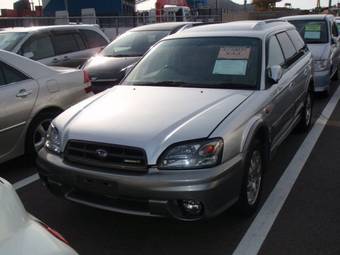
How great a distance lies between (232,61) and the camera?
15.5ft

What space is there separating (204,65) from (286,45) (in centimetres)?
159

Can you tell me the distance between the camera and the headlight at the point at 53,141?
395 centimetres

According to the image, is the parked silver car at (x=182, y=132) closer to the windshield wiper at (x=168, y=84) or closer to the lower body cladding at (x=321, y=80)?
the windshield wiper at (x=168, y=84)

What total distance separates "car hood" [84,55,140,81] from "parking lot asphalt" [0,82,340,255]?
13.5ft

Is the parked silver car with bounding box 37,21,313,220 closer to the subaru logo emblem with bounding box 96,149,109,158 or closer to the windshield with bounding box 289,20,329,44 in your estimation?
the subaru logo emblem with bounding box 96,149,109,158

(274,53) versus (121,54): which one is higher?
(274,53)

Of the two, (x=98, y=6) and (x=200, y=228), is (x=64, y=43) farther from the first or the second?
(x=98, y=6)

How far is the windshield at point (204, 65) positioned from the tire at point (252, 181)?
693 millimetres

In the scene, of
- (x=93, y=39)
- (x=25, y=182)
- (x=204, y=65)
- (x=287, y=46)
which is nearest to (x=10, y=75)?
(x=25, y=182)

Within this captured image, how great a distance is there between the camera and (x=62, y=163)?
380cm

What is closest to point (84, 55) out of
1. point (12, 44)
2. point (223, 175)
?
point (12, 44)

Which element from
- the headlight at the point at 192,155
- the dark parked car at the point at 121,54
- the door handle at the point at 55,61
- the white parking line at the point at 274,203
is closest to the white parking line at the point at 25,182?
the headlight at the point at 192,155

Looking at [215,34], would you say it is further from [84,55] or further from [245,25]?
[84,55]

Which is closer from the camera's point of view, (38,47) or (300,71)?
(300,71)
